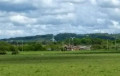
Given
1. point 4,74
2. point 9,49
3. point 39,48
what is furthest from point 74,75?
point 39,48

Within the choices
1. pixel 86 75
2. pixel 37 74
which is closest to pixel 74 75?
pixel 86 75

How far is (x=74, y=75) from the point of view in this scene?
29234 millimetres

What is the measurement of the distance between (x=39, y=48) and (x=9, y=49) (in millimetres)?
29582

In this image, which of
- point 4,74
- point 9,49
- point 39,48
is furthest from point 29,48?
point 4,74

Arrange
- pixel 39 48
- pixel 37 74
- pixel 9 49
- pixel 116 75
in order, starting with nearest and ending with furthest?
1. pixel 116 75
2. pixel 37 74
3. pixel 9 49
4. pixel 39 48

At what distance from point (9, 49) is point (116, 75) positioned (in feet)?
434

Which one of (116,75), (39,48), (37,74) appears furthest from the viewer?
(39,48)

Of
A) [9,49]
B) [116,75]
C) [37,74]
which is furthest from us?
[9,49]

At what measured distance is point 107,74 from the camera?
96.8 feet

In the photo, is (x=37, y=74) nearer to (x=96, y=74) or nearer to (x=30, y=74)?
(x=30, y=74)

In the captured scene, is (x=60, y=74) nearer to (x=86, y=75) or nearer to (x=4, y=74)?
(x=86, y=75)

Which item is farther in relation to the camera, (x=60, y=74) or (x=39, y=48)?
(x=39, y=48)

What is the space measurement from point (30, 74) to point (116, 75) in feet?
22.4

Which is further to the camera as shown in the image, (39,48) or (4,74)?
(39,48)
